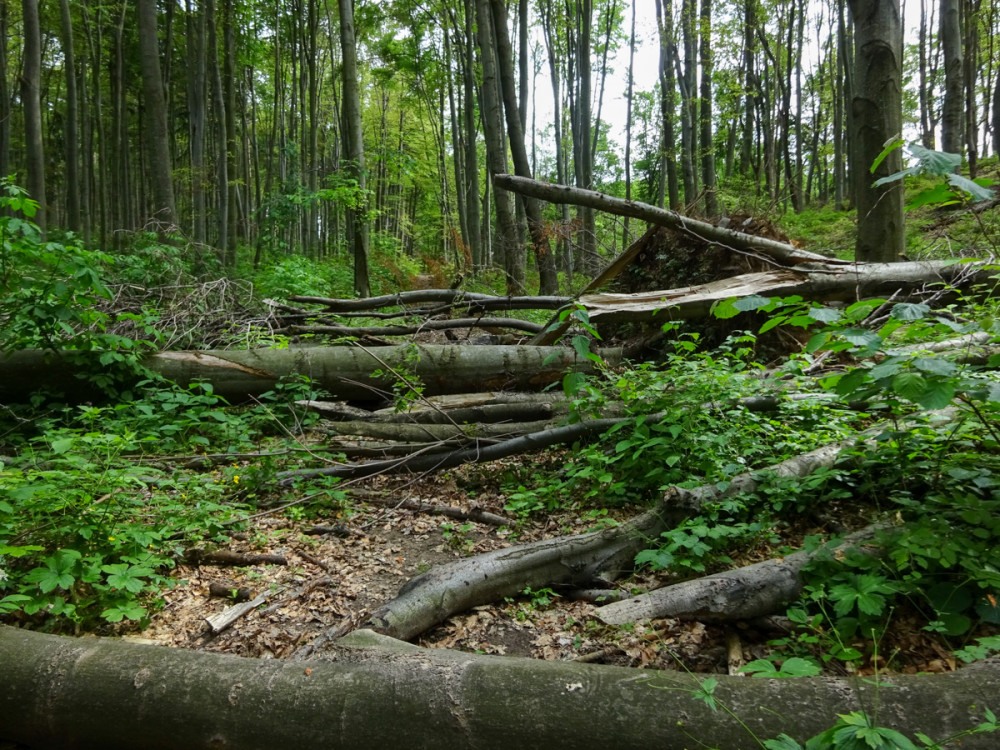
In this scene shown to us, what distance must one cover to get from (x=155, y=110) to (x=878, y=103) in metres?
10.4

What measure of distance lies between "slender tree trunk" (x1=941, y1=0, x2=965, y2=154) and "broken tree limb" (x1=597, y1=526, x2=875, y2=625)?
541 inches

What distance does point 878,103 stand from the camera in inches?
178

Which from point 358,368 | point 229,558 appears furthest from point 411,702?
point 358,368

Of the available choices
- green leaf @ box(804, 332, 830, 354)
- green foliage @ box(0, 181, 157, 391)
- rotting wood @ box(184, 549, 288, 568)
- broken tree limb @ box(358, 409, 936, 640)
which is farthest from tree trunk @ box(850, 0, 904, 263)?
green foliage @ box(0, 181, 157, 391)

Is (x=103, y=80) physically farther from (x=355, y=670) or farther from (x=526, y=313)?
(x=355, y=670)

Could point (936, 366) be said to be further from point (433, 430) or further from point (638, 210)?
point (638, 210)

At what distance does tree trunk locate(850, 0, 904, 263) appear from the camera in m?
4.46

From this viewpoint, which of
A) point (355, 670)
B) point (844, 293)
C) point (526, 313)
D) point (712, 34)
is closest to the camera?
point (355, 670)

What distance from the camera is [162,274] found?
7.46 meters

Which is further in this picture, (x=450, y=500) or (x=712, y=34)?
(x=712, y=34)

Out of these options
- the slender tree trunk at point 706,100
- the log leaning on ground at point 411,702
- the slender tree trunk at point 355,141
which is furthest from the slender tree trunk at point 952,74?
the log leaning on ground at point 411,702

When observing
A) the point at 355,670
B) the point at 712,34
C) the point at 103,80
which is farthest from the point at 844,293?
the point at 103,80

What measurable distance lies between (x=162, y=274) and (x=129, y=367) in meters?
2.68

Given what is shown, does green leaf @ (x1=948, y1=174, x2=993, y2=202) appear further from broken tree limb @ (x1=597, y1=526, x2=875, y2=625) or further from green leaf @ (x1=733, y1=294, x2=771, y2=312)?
broken tree limb @ (x1=597, y1=526, x2=875, y2=625)
